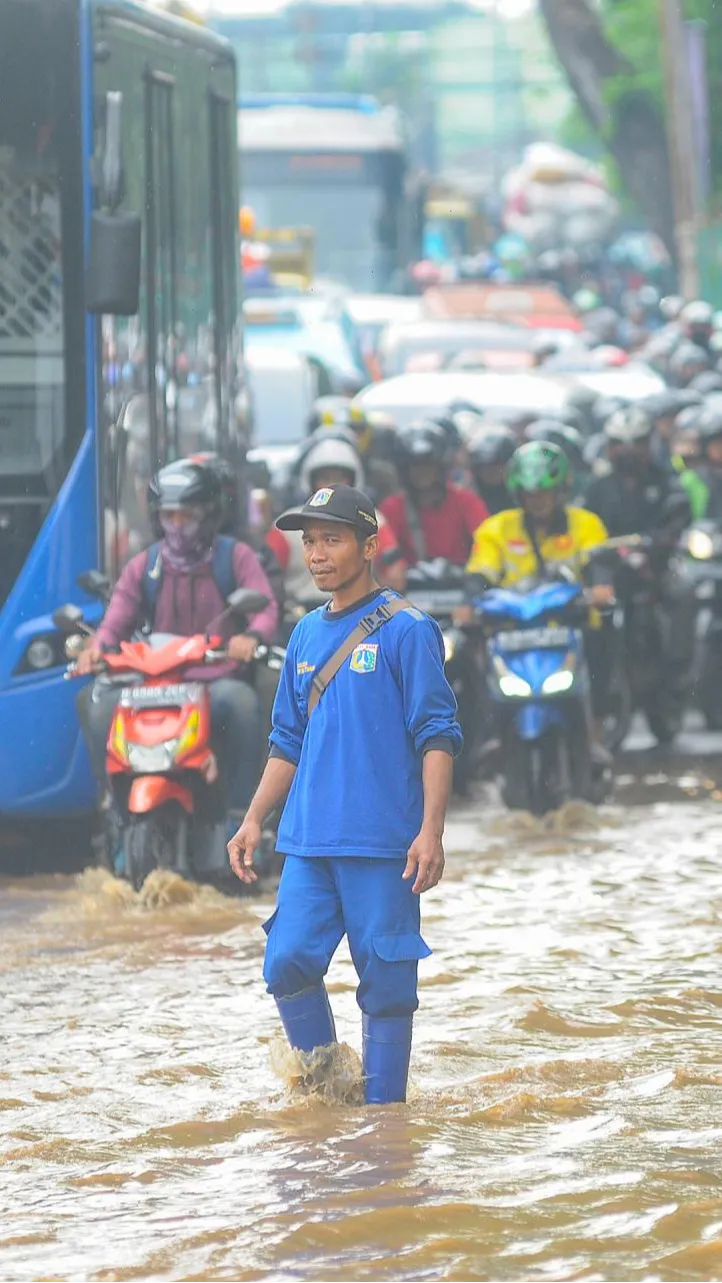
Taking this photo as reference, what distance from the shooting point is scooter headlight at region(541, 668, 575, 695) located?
38.1 feet

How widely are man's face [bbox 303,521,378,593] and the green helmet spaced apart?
5860 millimetres

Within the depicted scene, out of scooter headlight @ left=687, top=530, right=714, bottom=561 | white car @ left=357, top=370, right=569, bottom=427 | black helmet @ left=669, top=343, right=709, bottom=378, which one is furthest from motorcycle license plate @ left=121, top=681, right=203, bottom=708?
black helmet @ left=669, top=343, right=709, bottom=378

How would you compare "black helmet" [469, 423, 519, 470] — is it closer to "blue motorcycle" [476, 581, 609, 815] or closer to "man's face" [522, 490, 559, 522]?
"man's face" [522, 490, 559, 522]

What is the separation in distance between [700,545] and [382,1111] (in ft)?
28.6

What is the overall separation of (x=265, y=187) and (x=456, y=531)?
21.9 metres

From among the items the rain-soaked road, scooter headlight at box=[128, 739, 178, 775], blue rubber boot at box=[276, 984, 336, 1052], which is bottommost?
the rain-soaked road

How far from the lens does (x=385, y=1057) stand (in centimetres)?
646

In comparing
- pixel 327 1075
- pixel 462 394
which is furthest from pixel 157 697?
pixel 462 394

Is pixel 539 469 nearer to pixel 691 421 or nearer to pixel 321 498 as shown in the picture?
pixel 691 421

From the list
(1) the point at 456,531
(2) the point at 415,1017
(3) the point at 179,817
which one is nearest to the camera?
(2) the point at 415,1017

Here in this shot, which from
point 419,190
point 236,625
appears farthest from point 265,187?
point 236,625

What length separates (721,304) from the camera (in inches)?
1535

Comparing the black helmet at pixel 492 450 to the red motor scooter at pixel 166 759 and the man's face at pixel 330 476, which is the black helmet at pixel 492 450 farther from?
the red motor scooter at pixel 166 759

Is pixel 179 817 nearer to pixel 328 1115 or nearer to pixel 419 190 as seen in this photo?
pixel 328 1115
